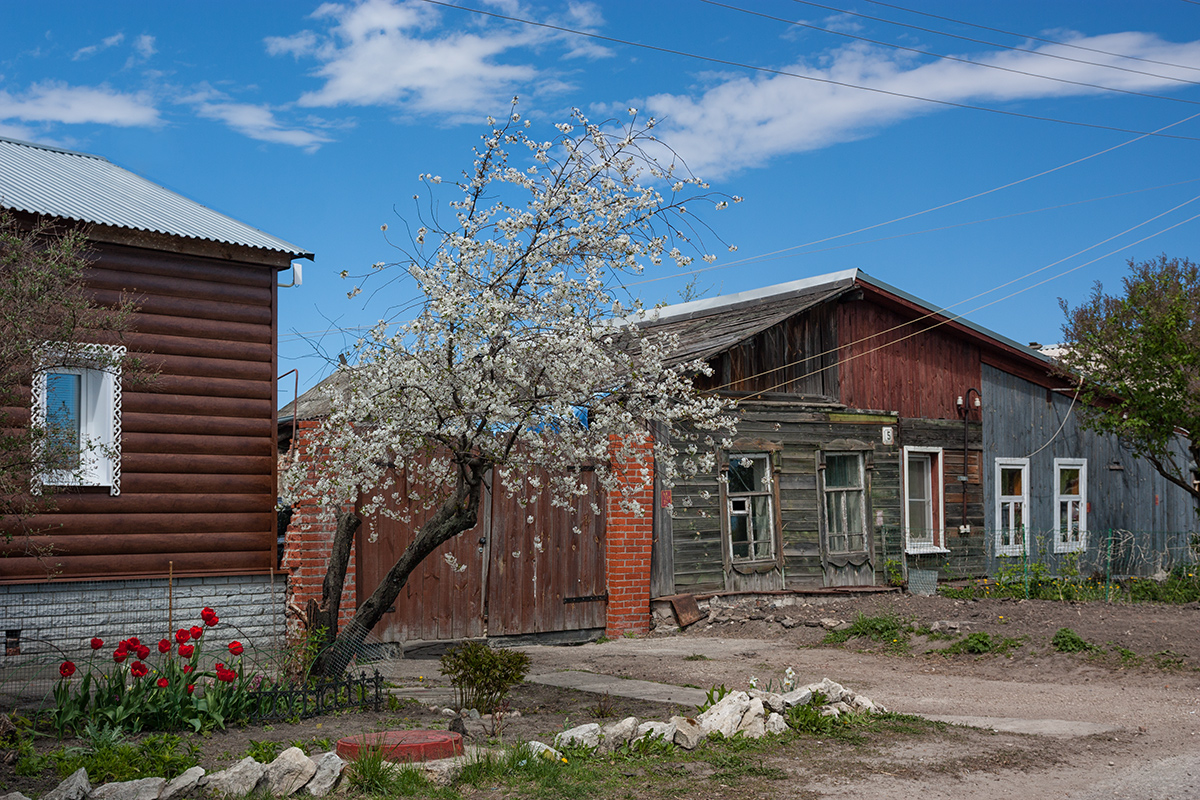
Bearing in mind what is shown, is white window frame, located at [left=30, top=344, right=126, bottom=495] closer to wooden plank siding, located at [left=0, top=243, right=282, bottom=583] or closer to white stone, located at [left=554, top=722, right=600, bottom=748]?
wooden plank siding, located at [left=0, top=243, right=282, bottom=583]

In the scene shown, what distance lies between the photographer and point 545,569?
12453mm

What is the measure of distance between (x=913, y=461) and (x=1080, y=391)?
441 centimetres

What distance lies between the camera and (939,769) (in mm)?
6312

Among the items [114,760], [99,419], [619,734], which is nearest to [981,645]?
[619,734]

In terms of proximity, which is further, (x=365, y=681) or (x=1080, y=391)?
(x=1080, y=391)

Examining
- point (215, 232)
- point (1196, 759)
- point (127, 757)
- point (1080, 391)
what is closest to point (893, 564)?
point (1080, 391)

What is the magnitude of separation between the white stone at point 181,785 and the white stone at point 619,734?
93.1 inches

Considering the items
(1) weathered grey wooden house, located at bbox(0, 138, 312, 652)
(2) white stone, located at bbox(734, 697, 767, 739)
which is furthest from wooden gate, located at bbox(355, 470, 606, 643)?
(2) white stone, located at bbox(734, 697, 767, 739)

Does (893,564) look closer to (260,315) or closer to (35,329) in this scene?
(260,315)

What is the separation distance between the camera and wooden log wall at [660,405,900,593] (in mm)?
13953

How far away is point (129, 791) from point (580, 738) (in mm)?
2555

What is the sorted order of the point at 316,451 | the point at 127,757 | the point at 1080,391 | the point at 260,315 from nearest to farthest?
the point at 127,757 → the point at 316,451 → the point at 260,315 → the point at 1080,391

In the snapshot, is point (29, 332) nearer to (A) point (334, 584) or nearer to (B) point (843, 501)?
(A) point (334, 584)

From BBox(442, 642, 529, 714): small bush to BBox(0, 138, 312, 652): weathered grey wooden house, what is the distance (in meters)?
4.17
